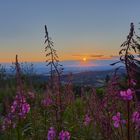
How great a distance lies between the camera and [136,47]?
3.56 meters

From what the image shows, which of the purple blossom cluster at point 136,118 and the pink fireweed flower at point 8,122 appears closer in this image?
the purple blossom cluster at point 136,118

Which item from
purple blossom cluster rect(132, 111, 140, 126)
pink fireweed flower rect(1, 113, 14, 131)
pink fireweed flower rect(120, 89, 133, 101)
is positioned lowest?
pink fireweed flower rect(1, 113, 14, 131)

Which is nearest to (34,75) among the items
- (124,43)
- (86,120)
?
(86,120)

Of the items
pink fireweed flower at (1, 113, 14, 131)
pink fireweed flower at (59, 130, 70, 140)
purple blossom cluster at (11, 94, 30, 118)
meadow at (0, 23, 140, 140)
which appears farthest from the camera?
pink fireweed flower at (1, 113, 14, 131)

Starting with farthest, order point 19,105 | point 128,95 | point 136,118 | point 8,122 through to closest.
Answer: point 8,122 < point 19,105 < point 136,118 < point 128,95

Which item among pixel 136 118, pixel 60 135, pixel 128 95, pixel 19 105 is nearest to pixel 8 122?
pixel 19 105

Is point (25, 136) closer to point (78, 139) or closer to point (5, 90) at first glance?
point (78, 139)

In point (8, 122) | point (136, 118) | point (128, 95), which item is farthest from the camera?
point (8, 122)

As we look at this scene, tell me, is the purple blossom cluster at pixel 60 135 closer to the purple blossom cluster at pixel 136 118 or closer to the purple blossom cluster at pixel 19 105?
the purple blossom cluster at pixel 19 105

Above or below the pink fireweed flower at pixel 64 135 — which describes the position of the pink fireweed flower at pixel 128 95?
above

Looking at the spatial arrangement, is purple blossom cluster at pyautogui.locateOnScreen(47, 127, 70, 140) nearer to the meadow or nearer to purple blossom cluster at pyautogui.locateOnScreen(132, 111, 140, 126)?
the meadow

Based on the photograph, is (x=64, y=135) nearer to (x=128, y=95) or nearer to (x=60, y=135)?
(x=60, y=135)

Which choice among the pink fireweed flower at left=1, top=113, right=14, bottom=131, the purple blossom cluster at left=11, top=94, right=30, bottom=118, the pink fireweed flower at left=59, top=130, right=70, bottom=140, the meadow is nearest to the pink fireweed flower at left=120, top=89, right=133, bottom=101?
the meadow

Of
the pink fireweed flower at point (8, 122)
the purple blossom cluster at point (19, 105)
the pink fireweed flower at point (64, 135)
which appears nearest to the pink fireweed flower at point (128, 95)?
the pink fireweed flower at point (64, 135)
